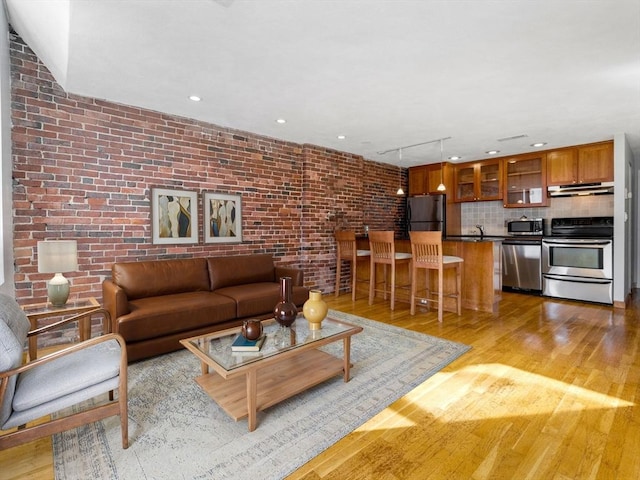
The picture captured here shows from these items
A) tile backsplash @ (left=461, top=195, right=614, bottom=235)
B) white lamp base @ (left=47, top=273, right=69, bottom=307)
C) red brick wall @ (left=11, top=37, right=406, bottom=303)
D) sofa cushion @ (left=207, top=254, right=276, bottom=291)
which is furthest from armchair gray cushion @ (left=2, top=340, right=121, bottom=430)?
tile backsplash @ (left=461, top=195, right=614, bottom=235)

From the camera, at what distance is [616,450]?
64.9 inches

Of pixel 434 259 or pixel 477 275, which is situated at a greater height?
pixel 434 259

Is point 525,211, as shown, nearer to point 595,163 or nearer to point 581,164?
point 581,164

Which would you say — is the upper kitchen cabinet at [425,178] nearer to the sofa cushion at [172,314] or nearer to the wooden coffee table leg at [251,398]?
the sofa cushion at [172,314]

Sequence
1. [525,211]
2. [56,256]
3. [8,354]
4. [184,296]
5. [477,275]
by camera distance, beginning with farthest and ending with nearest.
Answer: [525,211] → [477,275] → [184,296] → [56,256] → [8,354]

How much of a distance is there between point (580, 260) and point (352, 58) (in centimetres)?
463

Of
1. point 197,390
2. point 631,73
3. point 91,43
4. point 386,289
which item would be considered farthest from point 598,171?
point 91,43

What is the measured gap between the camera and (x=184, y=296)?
329 centimetres

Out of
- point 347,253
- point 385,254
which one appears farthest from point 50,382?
point 347,253

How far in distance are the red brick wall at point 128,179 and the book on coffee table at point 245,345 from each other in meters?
2.09

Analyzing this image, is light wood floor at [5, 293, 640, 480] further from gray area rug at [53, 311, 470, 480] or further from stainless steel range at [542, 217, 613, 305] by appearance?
stainless steel range at [542, 217, 613, 305]

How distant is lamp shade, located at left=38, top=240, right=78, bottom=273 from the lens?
2408 millimetres

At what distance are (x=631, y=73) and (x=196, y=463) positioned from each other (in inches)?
164

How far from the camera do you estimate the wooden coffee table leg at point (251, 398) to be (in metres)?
1.77
